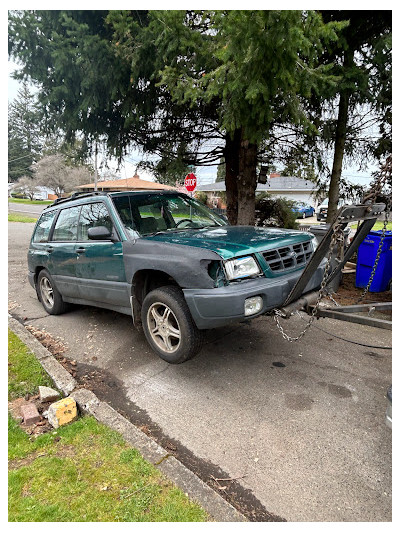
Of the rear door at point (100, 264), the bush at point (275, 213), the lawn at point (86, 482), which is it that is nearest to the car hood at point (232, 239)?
the rear door at point (100, 264)

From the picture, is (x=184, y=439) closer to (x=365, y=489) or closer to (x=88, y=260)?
(x=365, y=489)

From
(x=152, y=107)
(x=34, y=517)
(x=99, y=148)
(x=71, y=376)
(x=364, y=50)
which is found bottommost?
(x=34, y=517)

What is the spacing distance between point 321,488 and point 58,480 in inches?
66.7

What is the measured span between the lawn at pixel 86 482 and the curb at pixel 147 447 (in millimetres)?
45

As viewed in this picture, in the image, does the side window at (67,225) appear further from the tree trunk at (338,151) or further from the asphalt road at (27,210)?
the asphalt road at (27,210)

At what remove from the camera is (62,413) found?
2799 millimetres

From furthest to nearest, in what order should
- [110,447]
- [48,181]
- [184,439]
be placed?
[48,181], [184,439], [110,447]

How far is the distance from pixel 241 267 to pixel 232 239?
0.44 m

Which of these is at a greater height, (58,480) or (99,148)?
(99,148)

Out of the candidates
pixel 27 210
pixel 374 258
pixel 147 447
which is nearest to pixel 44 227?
pixel 147 447

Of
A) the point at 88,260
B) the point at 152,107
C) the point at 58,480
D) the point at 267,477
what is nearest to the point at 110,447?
the point at 58,480

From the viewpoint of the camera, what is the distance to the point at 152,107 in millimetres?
7969

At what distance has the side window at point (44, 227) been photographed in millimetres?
5422

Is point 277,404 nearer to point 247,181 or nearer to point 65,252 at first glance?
point 65,252
